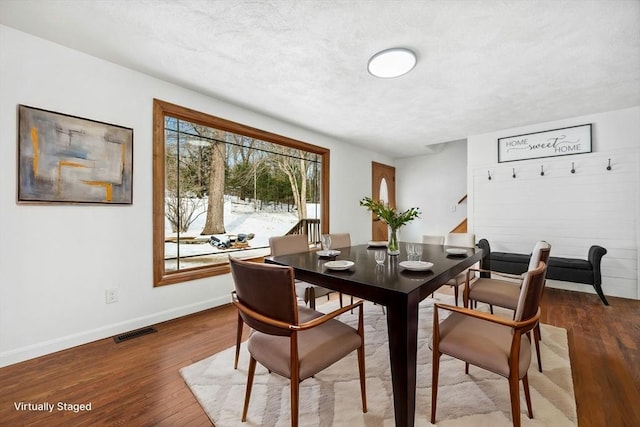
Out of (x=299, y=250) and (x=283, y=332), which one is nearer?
(x=283, y=332)

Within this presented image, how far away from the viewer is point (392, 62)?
2.21 m

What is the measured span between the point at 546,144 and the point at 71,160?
19.0 feet

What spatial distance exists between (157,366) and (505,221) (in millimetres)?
4945

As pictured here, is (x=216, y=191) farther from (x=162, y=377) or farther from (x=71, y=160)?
(x=162, y=377)

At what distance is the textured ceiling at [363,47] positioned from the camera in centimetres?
170

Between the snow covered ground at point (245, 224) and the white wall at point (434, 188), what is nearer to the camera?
the snow covered ground at point (245, 224)

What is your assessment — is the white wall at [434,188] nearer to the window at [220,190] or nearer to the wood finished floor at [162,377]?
the window at [220,190]

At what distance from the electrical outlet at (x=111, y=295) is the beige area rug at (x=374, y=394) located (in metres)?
1.08

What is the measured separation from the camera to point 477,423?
1.37 meters

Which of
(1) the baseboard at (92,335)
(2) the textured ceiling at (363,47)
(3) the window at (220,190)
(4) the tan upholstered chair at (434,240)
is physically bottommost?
(1) the baseboard at (92,335)

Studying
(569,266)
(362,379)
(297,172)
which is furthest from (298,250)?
(569,266)

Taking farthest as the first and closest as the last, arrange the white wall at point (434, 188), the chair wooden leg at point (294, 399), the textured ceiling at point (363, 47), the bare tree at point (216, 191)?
1. the white wall at point (434, 188)
2. the bare tree at point (216, 191)
3. the textured ceiling at point (363, 47)
4. the chair wooden leg at point (294, 399)

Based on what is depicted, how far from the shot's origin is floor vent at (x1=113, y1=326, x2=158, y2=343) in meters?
2.29

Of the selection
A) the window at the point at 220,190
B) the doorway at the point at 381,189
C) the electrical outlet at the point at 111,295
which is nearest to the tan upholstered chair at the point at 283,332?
the electrical outlet at the point at 111,295
